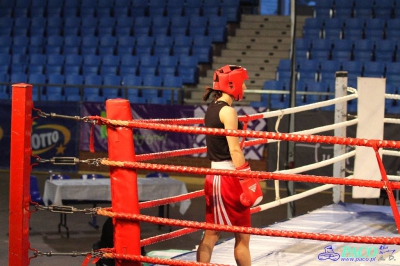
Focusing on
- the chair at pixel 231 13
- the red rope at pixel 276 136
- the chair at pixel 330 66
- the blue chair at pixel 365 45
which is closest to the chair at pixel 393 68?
the blue chair at pixel 365 45

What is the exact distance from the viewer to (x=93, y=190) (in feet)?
30.3

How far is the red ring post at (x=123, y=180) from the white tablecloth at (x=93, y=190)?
5691 millimetres

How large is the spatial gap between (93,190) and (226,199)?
5.28 metres

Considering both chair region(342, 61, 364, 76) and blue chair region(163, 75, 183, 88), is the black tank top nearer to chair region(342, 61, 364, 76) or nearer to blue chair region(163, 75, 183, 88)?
chair region(342, 61, 364, 76)

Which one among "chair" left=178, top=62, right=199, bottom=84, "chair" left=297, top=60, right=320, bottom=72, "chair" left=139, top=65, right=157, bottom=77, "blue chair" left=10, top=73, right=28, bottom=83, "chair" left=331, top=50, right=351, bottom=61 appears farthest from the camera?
"blue chair" left=10, top=73, right=28, bottom=83

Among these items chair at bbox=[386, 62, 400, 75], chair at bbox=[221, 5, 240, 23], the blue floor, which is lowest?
the blue floor

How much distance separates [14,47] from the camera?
59.4 ft

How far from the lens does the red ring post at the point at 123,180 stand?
3484 millimetres

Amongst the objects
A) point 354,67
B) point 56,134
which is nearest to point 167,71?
point 56,134

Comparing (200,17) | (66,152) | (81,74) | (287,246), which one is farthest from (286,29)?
(287,246)

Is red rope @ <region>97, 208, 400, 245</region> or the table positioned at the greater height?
red rope @ <region>97, 208, 400, 245</region>

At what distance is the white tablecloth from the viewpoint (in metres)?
9.12

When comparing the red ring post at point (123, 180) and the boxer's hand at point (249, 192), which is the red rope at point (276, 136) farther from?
the boxer's hand at point (249, 192)

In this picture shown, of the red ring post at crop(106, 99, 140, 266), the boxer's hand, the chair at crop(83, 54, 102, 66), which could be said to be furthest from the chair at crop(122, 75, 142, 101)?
the red ring post at crop(106, 99, 140, 266)
